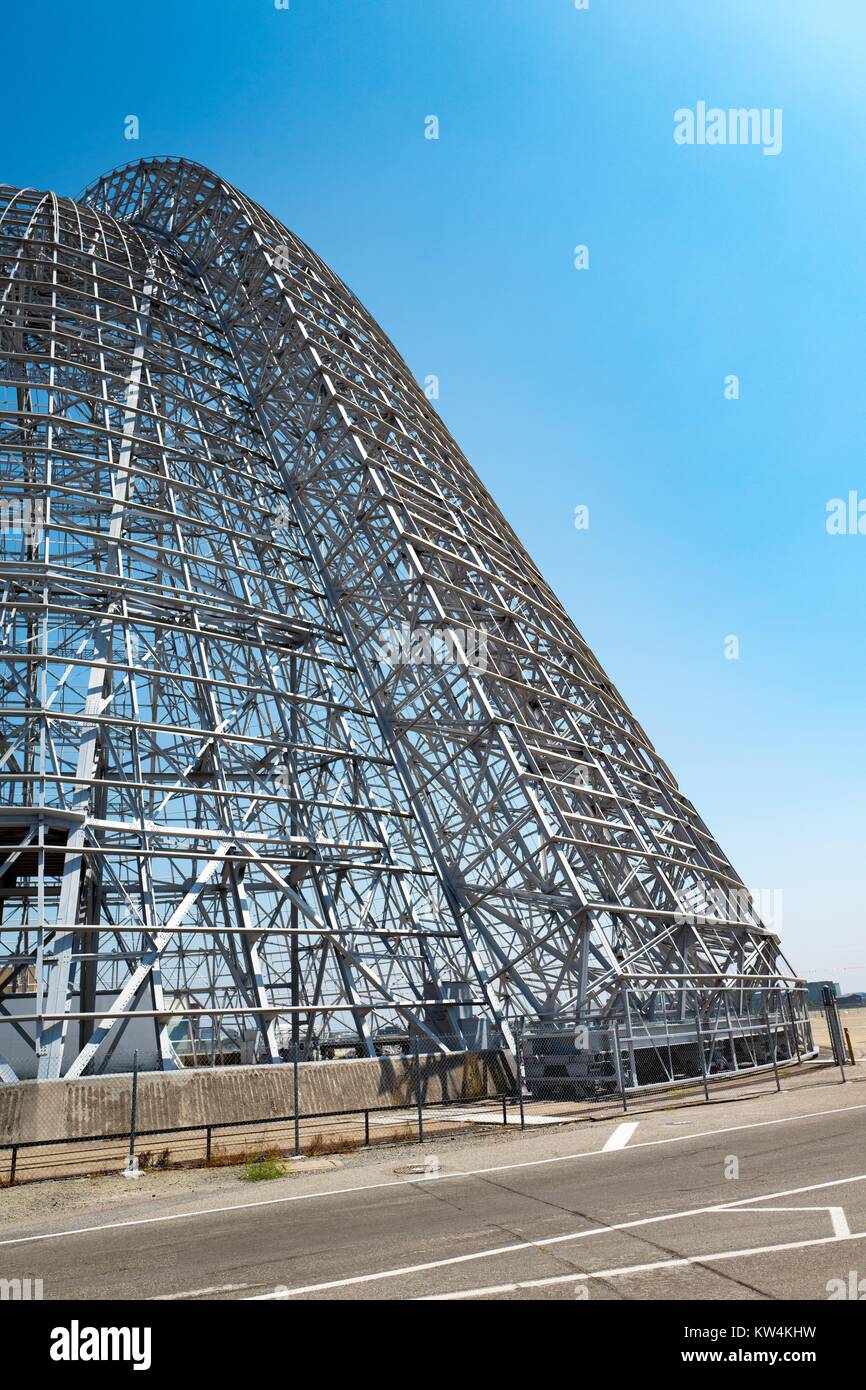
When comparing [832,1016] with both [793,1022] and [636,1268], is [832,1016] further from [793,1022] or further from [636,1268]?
[636,1268]

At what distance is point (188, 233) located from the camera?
1329 inches

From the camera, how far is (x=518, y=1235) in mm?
7566

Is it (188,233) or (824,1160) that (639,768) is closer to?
(824,1160)

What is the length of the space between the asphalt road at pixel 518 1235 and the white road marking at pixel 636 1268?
0.06 ft

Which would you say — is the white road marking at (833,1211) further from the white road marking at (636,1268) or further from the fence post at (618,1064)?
the fence post at (618,1064)

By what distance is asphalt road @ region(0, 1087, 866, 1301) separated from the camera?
614cm

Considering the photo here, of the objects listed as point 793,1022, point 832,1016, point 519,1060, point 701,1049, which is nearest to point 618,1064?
point 519,1060

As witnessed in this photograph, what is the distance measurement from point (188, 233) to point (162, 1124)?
3056 centimetres

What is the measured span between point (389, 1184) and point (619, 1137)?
401 centimetres

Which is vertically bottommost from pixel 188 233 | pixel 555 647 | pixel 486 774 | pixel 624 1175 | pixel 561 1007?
pixel 624 1175

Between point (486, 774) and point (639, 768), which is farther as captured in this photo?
point (639, 768)

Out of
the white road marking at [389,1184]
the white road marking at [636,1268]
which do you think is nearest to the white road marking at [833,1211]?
the white road marking at [636,1268]

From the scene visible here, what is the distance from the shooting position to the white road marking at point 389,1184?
9141 mm
